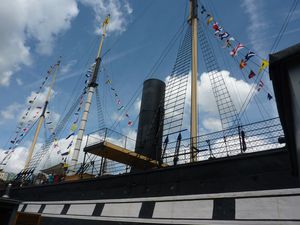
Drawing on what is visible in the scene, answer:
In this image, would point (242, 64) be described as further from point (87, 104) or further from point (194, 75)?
point (87, 104)

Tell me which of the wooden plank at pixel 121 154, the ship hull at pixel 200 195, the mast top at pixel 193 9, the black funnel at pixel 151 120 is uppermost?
the mast top at pixel 193 9

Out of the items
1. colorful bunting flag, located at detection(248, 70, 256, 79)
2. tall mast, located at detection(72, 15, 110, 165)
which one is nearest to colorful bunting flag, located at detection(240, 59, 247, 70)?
colorful bunting flag, located at detection(248, 70, 256, 79)

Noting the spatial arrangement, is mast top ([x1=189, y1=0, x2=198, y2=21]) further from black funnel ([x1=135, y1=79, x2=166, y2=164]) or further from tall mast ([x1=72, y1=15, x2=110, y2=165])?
tall mast ([x1=72, y1=15, x2=110, y2=165])

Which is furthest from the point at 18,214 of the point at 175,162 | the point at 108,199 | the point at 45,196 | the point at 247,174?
the point at 247,174

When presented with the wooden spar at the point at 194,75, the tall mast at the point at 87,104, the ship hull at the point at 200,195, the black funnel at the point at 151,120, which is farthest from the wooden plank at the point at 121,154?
the tall mast at the point at 87,104

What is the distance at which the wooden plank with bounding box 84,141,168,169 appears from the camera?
9078 millimetres

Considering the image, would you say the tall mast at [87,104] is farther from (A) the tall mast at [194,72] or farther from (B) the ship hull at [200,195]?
(A) the tall mast at [194,72]

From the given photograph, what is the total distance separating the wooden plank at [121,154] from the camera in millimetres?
9078

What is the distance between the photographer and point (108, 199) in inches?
299

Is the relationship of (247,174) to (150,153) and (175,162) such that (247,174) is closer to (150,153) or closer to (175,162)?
(175,162)

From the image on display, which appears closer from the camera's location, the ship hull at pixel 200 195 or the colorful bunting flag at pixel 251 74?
the ship hull at pixel 200 195

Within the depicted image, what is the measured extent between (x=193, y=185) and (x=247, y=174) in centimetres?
128

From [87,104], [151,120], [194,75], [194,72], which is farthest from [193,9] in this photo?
[87,104]

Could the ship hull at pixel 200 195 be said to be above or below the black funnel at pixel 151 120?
below
